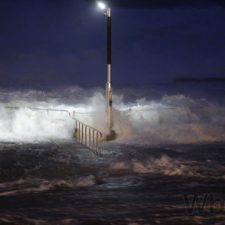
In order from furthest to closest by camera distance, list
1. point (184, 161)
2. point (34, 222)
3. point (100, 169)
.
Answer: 1. point (184, 161)
2. point (100, 169)
3. point (34, 222)

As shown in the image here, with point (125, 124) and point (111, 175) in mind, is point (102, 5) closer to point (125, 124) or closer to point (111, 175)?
point (125, 124)

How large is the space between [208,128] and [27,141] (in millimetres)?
10324

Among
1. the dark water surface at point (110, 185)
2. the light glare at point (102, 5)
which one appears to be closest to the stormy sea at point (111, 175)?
the dark water surface at point (110, 185)

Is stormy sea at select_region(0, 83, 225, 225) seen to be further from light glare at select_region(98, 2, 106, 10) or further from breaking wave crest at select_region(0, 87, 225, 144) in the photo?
light glare at select_region(98, 2, 106, 10)

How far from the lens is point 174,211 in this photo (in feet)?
30.9

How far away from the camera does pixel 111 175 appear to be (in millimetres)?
13484

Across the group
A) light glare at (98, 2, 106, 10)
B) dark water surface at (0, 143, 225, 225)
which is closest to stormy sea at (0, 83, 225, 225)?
dark water surface at (0, 143, 225, 225)

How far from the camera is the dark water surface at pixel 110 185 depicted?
9234mm

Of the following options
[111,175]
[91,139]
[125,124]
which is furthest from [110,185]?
[125,124]

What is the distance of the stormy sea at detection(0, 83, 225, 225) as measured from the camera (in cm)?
937

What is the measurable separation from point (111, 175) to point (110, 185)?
4.47 ft

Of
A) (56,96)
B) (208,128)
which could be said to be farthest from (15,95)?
(208,128)

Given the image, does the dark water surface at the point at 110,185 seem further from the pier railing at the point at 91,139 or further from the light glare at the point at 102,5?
the light glare at the point at 102,5

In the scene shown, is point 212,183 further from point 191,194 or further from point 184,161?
point 184,161
